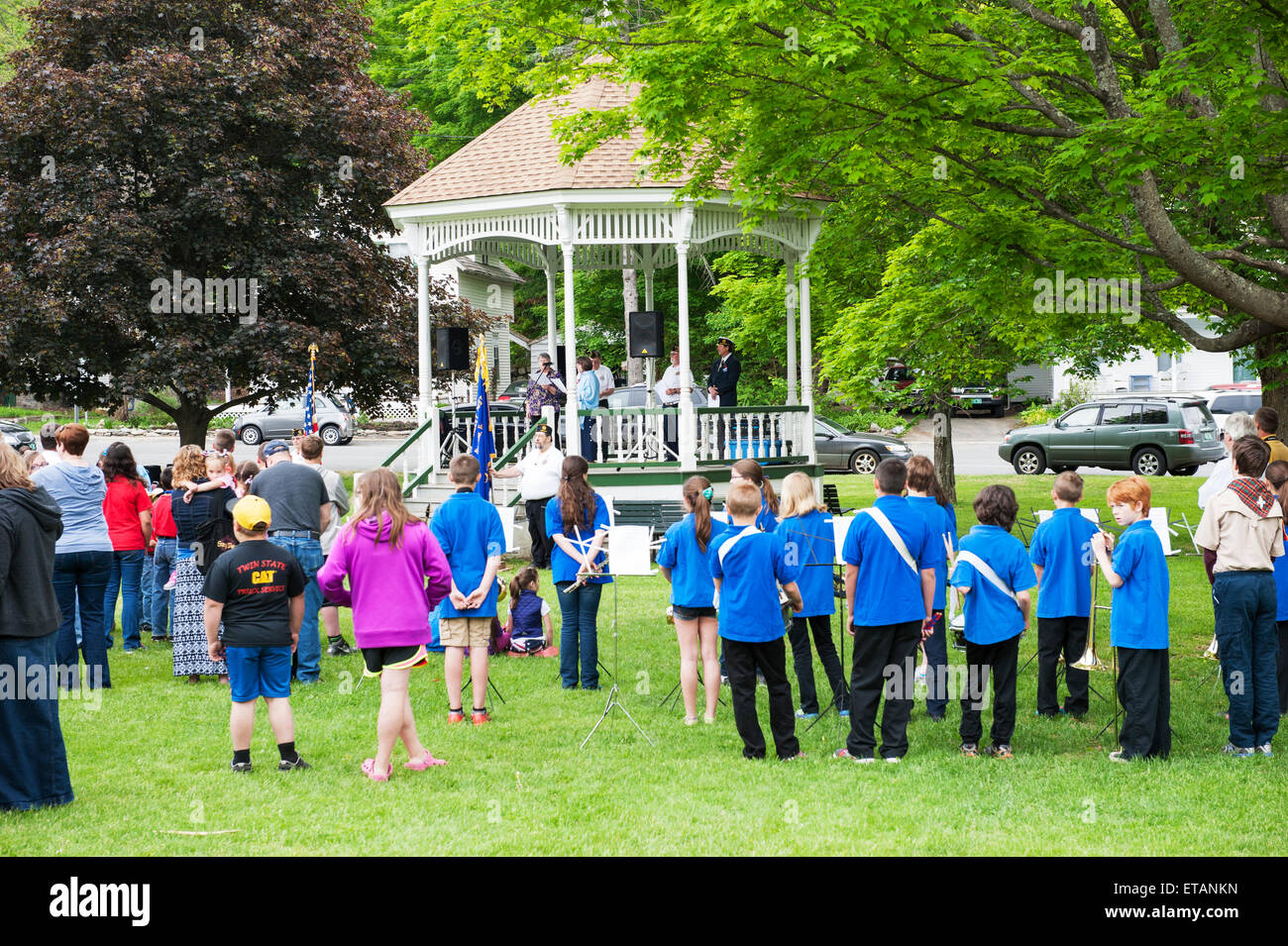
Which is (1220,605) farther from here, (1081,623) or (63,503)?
(63,503)

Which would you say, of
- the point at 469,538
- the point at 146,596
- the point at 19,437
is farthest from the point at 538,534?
the point at 19,437

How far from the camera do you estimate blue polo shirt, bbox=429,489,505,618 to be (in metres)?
7.88

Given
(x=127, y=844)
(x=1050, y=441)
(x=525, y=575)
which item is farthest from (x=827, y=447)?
(x=127, y=844)

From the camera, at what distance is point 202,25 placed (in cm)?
2044

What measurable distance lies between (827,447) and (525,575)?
19238 millimetres

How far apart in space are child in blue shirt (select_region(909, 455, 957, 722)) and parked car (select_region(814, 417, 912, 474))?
20268mm

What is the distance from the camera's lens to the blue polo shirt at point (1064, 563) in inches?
315

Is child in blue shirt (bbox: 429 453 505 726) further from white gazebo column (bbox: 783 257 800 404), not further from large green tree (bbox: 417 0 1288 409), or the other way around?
white gazebo column (bbox: 783 257 800 404)

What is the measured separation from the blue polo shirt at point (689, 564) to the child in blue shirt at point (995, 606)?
62.2 inches

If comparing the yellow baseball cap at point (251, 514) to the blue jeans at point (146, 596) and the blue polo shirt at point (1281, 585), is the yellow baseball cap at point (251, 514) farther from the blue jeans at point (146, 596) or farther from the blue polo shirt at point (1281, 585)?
the blue polo shirt at point (1281, 585)

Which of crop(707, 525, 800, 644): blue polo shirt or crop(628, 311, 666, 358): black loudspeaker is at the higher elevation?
crop(628, 311, 666, 358): black loudspeaker

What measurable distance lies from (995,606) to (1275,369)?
11.5 m

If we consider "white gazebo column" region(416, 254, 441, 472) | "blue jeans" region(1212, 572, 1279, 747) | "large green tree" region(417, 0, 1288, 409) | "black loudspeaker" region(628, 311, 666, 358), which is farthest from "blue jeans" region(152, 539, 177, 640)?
"blue jeans" region(1212, 572, 1279, 747)

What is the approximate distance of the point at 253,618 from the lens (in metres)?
6.72
